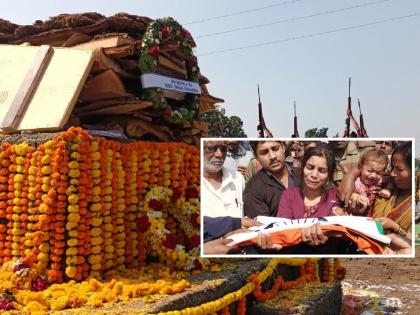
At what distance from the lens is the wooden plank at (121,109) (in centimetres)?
927

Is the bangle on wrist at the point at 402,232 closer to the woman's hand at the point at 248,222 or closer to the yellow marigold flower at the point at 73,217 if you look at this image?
the woman's hand at the point at 248,222

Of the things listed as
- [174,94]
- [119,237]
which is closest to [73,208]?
[119,237]

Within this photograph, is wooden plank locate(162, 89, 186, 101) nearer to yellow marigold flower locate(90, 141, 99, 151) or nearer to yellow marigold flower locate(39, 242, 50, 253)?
yellow marigold flower locate(90, 141, 99, 151)

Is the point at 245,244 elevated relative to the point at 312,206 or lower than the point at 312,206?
lower

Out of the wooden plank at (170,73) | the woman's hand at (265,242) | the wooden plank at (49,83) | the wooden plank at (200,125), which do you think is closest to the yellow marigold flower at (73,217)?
the wooden plank at (49,83)

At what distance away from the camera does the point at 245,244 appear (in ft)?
21.2

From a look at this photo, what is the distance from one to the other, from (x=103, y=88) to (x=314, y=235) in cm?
467

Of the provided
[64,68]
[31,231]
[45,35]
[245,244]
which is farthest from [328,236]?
[45,35]

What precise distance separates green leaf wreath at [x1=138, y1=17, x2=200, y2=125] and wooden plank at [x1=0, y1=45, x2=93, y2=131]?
1.04 metres

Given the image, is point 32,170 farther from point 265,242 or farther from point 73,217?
point 265,242

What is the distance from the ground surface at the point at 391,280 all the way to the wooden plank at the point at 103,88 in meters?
7.95

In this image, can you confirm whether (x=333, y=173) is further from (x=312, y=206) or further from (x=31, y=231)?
A: (x=31, y=231)

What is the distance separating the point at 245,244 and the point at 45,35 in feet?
20.6

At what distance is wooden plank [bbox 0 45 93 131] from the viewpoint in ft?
26.9
